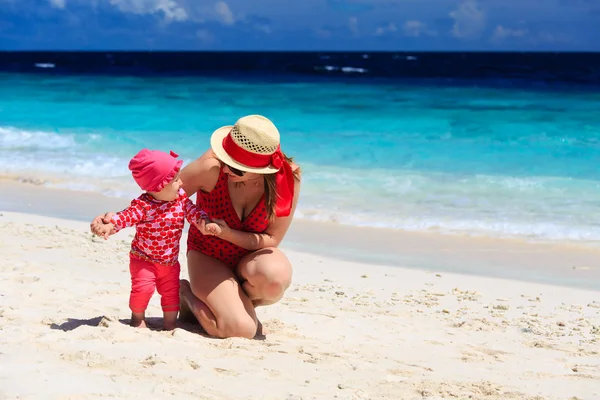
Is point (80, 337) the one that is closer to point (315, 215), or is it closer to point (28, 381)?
point (28, 381)

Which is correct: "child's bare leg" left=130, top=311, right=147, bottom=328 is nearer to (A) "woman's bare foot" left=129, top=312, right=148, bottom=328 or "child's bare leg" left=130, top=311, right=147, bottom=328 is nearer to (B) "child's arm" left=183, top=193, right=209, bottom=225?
(A) "woman's bare foot" left=129, top=312, right=148, bottom=328

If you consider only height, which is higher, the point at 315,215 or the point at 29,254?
the point at 315,215

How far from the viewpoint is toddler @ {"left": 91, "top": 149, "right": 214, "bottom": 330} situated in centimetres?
341

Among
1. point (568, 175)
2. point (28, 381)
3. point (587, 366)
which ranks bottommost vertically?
point (28, 381)

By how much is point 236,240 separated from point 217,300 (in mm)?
324

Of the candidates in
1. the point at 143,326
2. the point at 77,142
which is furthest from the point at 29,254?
the point at 77,142

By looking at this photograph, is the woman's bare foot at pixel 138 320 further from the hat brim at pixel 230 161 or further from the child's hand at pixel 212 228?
the hat brim at pixel 230 161

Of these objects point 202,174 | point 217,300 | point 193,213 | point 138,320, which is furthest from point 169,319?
point 202,174

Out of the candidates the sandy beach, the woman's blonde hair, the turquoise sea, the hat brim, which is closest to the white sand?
the sandy beach

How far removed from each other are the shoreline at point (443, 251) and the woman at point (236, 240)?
222cm

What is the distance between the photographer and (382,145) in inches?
524

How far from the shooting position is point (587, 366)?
3.62 meters

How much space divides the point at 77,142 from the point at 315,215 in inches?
277

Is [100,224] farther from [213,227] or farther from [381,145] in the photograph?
[381,145]
